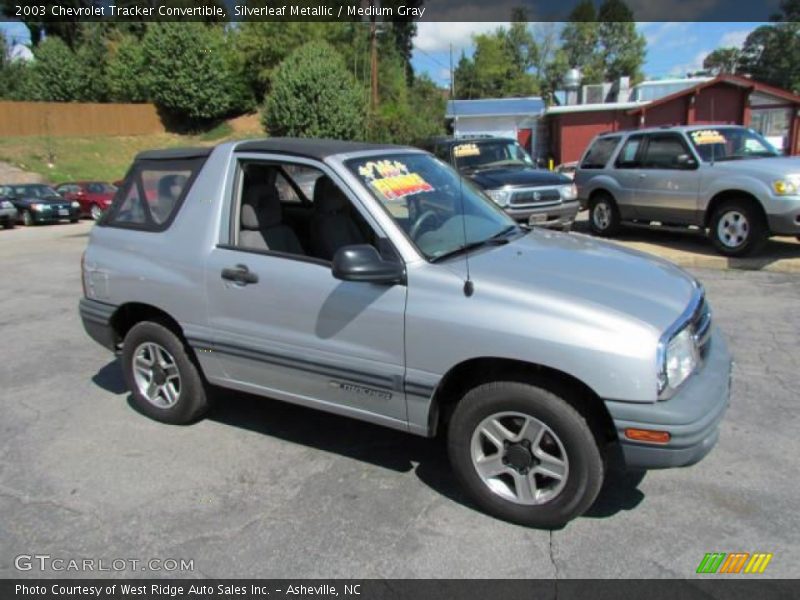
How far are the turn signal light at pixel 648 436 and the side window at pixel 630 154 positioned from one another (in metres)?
8.78

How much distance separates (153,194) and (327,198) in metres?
1.21

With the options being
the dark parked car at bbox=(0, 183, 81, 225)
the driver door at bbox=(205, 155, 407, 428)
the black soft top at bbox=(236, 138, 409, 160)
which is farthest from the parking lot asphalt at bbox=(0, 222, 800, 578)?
the dark parked car at bbox=(0, 183, 81, 225)

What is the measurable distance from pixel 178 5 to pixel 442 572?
187 ft

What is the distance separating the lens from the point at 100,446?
420 centimetres

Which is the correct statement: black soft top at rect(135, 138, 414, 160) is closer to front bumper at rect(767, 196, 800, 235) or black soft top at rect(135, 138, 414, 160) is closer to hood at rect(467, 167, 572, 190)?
hood at rect(467, 167, 572, 190)

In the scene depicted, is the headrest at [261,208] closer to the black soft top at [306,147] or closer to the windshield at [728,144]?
the black soft top at [306,147]

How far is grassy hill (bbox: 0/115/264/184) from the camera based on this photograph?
121ft

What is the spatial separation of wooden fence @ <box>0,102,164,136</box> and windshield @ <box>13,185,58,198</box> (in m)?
21.6

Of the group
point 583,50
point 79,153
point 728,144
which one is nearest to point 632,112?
point 728,144

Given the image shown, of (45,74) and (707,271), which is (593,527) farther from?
(45,74)

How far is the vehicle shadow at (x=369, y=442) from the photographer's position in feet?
11.3

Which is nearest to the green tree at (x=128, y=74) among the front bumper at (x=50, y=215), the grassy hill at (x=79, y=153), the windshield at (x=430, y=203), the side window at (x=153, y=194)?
the grassy hill at (x=79, y=153)

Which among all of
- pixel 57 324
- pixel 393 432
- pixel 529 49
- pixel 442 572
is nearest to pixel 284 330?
pixel 393 432

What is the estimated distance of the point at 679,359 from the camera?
9.54ft
